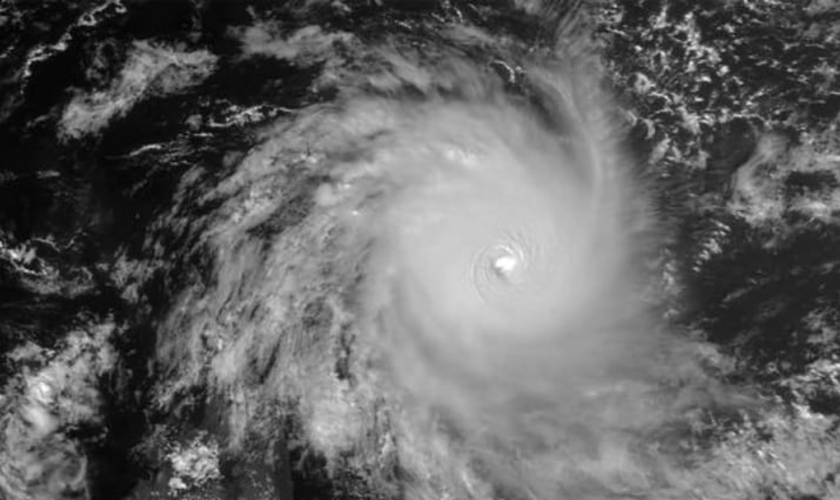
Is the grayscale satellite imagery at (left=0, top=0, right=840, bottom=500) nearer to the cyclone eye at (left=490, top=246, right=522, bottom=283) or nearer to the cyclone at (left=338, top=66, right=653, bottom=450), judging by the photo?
the cyclone at (left=338, top=66, right=653, bottom=450)

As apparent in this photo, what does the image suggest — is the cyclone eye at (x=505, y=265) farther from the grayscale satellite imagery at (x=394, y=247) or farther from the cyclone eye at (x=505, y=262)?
the grayscale satellite imagery at (x=394, y=247)

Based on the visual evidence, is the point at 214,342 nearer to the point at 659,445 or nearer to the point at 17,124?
the point at 17,124

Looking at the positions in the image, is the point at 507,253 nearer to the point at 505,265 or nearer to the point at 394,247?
the point at 505,265

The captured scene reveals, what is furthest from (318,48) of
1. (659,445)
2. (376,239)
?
(659,445)

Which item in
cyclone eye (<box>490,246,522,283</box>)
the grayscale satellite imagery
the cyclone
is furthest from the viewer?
cyclone eye (<box>490,246,522,283</box>)

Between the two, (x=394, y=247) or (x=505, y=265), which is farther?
(x=505, y=265)

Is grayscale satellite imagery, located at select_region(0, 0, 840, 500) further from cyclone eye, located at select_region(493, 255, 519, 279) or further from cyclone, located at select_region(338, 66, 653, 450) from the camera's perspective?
cyclone eye, located at select_region(493, 255, 519, 279)

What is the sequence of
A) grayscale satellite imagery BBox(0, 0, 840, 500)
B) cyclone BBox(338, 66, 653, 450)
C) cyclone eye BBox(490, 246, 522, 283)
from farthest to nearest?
1. cyclone eye BBox(490, 246, 522, 283)
2. cyclone BBox(338, 66, 653, 450)
3. grayscale satellite imagery BBox(0, 0, 840, 500)

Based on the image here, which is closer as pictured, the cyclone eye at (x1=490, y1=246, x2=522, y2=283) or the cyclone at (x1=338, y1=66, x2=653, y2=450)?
the cyclone at (x1=338, y1=66, x2=653, y2=450)

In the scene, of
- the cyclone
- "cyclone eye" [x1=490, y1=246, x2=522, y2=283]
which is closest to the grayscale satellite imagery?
the cyclone

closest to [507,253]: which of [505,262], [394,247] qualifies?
[505,262]
